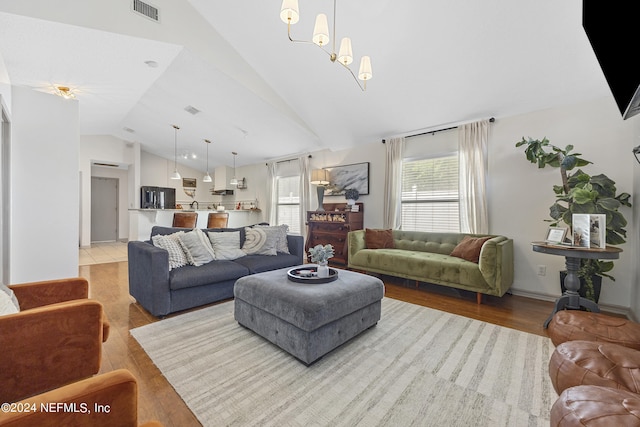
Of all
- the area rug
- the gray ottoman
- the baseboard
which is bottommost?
the area rug

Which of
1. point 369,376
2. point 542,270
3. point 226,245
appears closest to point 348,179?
point 226,245

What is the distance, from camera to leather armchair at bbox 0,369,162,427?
679 millimetres

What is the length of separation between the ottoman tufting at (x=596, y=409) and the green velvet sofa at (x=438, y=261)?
209 cm

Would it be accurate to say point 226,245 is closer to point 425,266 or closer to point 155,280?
point 155,280

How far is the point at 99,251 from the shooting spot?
21.4ft

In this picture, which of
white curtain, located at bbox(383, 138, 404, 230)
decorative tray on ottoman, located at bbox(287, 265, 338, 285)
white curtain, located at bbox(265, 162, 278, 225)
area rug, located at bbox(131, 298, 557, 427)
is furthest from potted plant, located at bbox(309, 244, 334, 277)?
white curtain, located at bbox(265, 162, 278, 225)

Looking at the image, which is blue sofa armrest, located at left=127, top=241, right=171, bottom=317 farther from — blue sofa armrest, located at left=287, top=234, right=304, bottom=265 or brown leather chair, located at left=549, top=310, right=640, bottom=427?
brown leather chair, located at left=549, top=310, right=640, bottom=427

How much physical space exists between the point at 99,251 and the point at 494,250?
8.34 meters

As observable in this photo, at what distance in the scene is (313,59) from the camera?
11.2 feet

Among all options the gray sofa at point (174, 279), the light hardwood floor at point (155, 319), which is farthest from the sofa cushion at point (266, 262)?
the light hardwood floor at point (155, 319)

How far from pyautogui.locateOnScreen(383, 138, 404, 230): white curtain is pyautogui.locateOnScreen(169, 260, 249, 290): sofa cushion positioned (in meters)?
2.67

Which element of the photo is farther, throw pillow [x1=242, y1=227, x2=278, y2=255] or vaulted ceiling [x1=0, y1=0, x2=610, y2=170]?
throw pillow [x1=242, y1=227, x2=278, y2=255]

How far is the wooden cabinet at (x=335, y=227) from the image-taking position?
4.85m

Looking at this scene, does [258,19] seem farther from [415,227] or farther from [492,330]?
[492,330]
